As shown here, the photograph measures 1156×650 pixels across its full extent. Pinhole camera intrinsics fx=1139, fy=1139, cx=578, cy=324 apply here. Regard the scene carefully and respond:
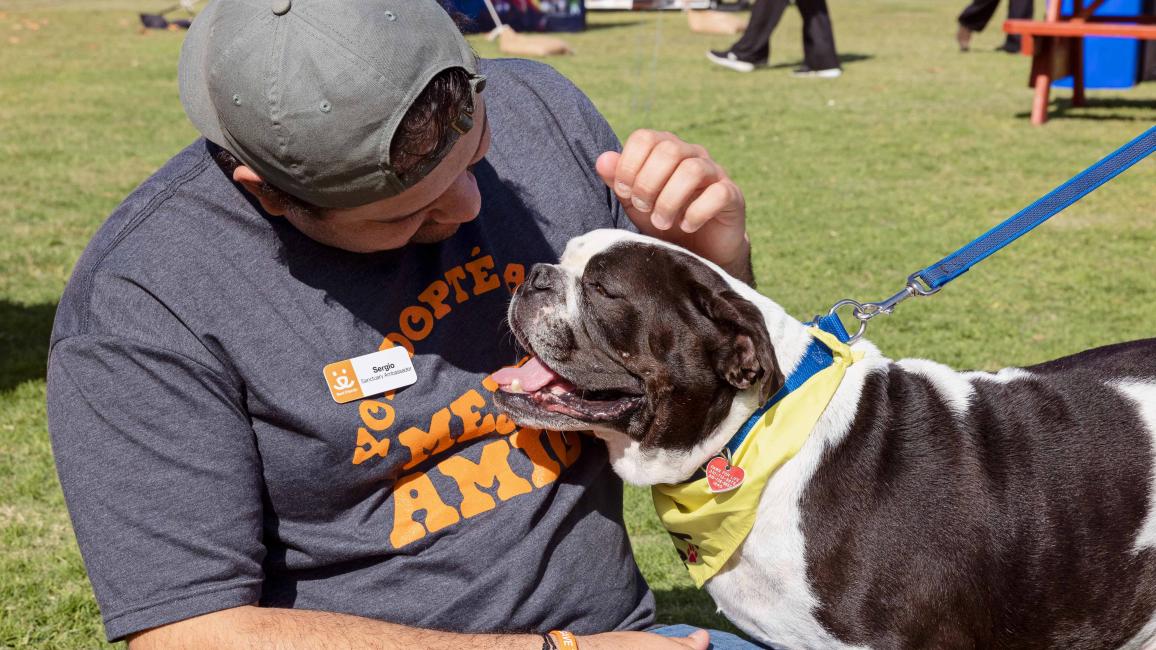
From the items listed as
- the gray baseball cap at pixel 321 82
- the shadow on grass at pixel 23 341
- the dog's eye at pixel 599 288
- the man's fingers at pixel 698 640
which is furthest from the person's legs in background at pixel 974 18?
the gray baseball cap at pixel 321 82

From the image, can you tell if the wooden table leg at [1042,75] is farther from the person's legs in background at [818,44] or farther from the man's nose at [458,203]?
the man's nose at [458,203]

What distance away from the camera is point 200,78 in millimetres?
2344

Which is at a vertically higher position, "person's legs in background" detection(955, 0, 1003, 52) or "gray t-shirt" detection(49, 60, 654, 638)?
"gray t-shirt" detection(49, 60, 654, 638)

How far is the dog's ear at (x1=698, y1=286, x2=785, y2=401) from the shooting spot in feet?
9.02

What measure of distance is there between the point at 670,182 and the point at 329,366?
924mm

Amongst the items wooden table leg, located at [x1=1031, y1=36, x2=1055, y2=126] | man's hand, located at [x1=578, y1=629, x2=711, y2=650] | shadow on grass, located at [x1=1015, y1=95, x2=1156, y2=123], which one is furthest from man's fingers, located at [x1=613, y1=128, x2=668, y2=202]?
shadow on grass, located at [x1=1015, y1=95, x2=1156, y2=123]

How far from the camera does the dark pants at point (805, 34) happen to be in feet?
53.1

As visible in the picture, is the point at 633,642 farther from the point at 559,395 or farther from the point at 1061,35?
the point at 1061,35

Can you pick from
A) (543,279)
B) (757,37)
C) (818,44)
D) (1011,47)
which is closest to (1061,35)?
(818,44)

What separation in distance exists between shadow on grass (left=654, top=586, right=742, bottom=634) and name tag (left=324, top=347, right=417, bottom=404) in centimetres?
202

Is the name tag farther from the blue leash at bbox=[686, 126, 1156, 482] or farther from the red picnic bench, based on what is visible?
the red picnic bench

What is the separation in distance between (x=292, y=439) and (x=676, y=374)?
99 centimetres

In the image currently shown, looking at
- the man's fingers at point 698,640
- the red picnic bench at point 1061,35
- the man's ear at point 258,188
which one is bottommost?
the red picnic bench at point 1061,35

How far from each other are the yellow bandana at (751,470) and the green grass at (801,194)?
1474 mm
